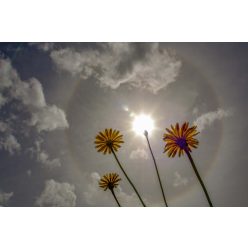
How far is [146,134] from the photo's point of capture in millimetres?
6148

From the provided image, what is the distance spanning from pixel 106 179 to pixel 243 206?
3.21m

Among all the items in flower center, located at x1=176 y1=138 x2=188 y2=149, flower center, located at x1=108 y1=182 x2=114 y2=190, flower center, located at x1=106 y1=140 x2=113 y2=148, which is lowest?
flower center, located at x1=176 y1=138 x2=188 y2=149

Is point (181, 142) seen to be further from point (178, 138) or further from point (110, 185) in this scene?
point (110, 185)

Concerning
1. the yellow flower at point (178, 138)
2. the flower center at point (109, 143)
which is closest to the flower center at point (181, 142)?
the yellow flower at point (178, 138)

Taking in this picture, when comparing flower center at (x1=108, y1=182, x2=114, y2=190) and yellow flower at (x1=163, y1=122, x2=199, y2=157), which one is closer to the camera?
yellow flower at (x1=163, y1=122, x2=199, y2=157)

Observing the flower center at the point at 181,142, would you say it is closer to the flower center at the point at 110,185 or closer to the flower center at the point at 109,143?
the flower center at the point at 109,143

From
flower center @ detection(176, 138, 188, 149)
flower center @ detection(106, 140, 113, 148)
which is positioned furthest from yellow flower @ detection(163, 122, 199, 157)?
flower center @ detection(106, 140, 113, 148)

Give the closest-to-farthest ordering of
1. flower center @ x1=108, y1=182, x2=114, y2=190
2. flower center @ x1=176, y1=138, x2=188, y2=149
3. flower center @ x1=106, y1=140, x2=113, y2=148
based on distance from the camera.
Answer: flower center @ x1=176, y1=138, x2=188, y2=149 < flower center @ x1=106, y1=140, x2=113, y2=148 < flower center @ x1=108, y1=182, x2=114, y2=190

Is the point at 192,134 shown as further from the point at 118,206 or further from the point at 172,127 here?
the point at 118,206

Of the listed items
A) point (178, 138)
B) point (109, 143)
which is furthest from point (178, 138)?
point (109, 143)

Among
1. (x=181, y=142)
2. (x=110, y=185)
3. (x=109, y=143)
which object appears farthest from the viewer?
(x=110, y=185)

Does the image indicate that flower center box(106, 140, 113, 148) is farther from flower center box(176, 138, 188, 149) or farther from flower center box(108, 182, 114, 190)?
flower center box(176, 138, 188, 149)
